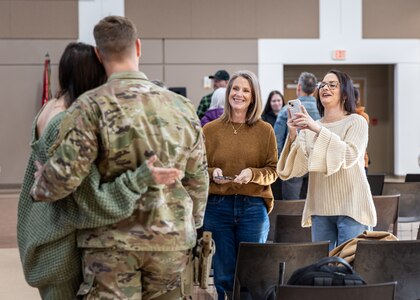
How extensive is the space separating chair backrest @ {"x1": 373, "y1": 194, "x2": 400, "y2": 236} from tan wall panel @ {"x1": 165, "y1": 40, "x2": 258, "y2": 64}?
1010cm

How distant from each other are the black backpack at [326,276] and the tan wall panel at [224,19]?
13.0 metres

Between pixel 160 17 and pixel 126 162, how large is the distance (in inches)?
524

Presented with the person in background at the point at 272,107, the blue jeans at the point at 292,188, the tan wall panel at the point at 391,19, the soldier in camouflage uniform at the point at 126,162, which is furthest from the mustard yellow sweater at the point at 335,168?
the tan wall panel at the point at 391,19

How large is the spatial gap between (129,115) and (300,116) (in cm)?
192

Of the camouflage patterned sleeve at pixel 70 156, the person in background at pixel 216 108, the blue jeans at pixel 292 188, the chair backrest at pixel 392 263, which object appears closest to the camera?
the camouflage patterned sleeve at pixel 70 156

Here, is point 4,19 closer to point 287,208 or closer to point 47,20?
point 47,20

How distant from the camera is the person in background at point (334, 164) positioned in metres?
4.90

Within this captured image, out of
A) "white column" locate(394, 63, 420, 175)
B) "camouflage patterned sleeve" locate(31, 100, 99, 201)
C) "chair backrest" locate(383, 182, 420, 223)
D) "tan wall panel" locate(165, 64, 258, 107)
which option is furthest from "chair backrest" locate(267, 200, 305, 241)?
"white column" locate(394, 63, 420, 175)

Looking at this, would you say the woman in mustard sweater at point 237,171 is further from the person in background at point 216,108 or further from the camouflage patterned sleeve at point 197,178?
the person in background at point 216,108

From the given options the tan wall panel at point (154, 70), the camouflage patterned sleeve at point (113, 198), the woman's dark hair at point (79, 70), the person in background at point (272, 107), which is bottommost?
the camouflage patterned sleeve at point (113, 198)

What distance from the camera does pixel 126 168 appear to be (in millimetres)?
3117

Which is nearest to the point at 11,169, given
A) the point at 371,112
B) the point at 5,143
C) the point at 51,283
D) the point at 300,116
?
the point at 5,143

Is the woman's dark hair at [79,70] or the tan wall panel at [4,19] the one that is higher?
the tan wall panel at [4,19]

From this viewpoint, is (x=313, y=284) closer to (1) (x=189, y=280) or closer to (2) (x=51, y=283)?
(1) (x=189, y=280)
